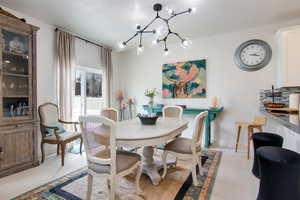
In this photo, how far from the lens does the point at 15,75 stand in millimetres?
2561

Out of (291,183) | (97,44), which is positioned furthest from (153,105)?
(291,183)

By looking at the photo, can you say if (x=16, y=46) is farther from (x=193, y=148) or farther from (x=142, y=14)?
(x=193, y=148)

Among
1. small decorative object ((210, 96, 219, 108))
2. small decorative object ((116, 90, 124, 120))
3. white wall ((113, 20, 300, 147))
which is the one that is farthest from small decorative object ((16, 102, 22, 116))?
small decorative object ((210, 96, 219, 108))

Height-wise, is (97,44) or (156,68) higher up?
(97,44)

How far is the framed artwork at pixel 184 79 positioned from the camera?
156 inches

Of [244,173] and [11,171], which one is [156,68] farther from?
[11,171]

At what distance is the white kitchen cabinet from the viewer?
275 centimetres

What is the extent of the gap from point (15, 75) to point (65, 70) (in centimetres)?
93

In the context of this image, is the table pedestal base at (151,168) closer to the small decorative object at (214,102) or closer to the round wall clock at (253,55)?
the small decorative object at (214,102)

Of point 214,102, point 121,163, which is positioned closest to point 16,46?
point 121,163

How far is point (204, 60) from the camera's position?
3.93 m

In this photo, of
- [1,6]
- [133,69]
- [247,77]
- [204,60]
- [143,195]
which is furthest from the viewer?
[133,69]

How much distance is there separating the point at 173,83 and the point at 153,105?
2.49ft

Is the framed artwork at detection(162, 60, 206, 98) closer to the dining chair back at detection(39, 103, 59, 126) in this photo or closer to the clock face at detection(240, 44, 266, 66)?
the clock face at detection(240, 44, 266, 66)
